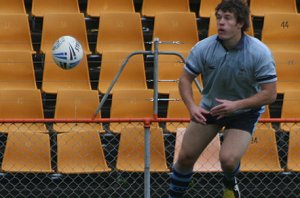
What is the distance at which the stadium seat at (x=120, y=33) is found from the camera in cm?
1018

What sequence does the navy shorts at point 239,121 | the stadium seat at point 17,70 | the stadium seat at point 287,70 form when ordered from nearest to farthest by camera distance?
the navy shorts at point 239,121 < the stadium seat at point 17,70 < the stadium seat at point 287,70

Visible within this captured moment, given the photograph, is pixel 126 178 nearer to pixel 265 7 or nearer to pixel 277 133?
pixel 277 133

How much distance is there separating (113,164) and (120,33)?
67.5 inches

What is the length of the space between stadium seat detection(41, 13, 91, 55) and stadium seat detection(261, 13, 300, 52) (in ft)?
6.31

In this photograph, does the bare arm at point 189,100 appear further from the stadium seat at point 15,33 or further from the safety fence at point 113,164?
the stadium seat at point 15,33

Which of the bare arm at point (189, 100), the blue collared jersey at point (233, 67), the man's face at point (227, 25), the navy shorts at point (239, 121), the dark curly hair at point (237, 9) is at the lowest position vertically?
the navy shorts at point (239, 121)

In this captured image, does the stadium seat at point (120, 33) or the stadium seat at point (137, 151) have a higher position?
the stadium seat at point (120, 33)

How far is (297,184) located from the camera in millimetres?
9070

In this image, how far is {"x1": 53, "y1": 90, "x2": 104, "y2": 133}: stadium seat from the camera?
30.1 ft

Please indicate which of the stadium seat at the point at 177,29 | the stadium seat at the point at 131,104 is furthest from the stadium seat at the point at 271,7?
the stadium seat at the point at 131,104

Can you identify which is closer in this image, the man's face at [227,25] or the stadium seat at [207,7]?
the man's face at [227,25]

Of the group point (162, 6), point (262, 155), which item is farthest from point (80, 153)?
point (162, 6)

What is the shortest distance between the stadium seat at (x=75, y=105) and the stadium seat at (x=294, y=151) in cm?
179

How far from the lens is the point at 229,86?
6.75 metres
